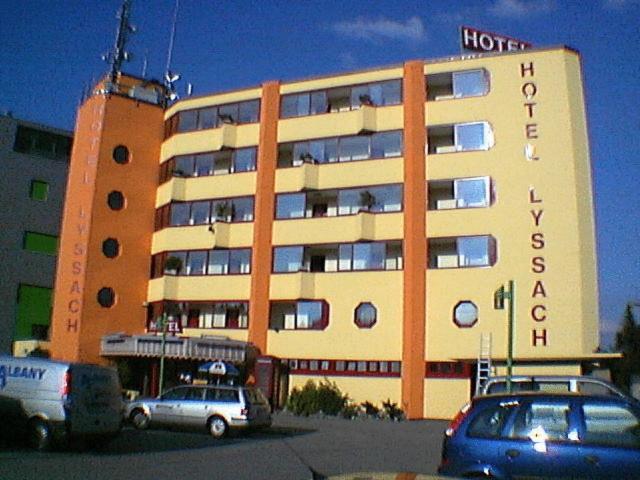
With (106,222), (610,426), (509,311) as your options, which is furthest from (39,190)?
(610,426)

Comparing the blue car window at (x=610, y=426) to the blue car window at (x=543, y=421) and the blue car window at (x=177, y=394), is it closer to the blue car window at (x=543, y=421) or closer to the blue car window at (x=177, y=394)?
the blue car window at (x=543, y=421)

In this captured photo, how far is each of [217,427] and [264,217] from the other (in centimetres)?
1669

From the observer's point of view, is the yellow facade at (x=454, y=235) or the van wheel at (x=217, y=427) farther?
the yellow facade at (x=454, y=235)

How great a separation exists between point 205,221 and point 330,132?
310 inches

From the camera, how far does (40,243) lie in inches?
1916

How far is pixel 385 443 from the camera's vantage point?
867 inches

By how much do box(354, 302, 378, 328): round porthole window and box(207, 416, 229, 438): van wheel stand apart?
13.7 m

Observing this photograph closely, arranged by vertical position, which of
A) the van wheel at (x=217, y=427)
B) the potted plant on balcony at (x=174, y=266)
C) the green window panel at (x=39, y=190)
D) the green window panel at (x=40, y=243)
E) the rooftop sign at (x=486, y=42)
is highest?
the rooftop sign at (x=486, y=42)

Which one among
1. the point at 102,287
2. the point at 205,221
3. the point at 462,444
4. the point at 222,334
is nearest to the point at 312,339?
the point at 222,334

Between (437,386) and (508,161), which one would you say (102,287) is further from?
(508,161)

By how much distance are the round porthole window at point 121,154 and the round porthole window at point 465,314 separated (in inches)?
766

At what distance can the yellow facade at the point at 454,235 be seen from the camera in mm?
32125

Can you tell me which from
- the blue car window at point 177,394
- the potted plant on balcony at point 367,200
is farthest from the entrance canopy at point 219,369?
the blue car window at point 177,394

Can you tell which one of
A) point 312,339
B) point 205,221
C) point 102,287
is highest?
point 205,221
